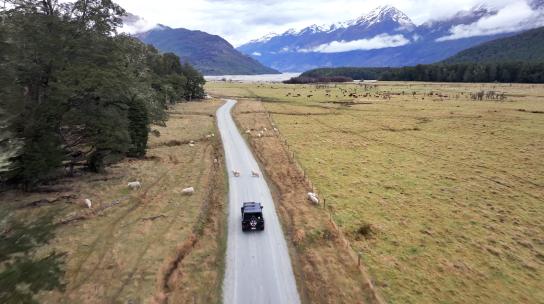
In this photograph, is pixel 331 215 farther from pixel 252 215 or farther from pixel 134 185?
pixel 134 185

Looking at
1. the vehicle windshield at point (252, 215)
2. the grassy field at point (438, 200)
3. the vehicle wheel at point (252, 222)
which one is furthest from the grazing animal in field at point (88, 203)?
the grassy field at point (438, 200)

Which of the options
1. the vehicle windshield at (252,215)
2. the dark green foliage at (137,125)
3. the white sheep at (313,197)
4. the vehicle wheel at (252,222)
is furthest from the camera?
the dark green foliage at (137,125)

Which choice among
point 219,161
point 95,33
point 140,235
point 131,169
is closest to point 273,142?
point 219,161

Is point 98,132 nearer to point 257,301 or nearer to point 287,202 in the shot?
point 287,202

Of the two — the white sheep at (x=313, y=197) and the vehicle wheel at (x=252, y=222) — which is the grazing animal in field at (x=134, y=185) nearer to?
the vehicle wheel at (x=252, y=222)

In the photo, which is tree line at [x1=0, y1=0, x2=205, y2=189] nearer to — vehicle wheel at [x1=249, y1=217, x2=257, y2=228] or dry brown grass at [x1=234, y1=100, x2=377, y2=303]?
vehicle wheel at [x1=249, y1=217, x2=257, y2=228]

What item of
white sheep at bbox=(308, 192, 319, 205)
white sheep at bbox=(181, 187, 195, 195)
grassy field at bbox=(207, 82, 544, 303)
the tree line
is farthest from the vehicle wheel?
the tree line
